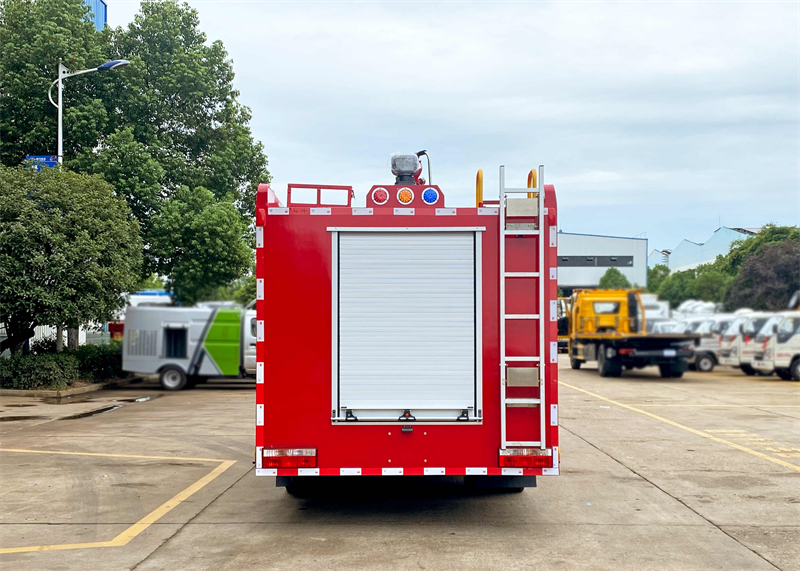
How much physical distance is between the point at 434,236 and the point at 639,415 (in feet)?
35.8

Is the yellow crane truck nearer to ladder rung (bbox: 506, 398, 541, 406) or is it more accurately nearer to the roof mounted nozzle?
the roof mounted nozzle

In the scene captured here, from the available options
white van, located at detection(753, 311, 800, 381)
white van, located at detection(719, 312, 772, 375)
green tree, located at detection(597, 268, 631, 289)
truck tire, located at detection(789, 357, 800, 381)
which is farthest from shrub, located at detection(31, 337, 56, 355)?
truck tire, located at detection(789, 357, 800, 381)

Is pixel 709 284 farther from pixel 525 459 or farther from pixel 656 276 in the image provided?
pixel 525 459

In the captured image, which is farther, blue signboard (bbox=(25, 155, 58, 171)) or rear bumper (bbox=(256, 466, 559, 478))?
blue signboard (bbox=(25, 155, 58, 171))

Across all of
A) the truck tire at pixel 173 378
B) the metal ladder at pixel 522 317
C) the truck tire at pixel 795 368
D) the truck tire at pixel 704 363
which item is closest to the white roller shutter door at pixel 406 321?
the metal ladder at pixel 522 317

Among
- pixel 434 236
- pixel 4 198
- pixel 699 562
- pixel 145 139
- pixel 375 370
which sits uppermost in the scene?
pixel 145 139

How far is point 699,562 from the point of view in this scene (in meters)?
6.25

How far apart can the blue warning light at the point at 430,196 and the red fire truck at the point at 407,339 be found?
0.47 metres

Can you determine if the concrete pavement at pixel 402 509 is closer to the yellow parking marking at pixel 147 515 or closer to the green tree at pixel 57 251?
the yellow parking marking at pixel 147 515

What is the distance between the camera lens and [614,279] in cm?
1817

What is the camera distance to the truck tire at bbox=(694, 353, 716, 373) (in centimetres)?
2905

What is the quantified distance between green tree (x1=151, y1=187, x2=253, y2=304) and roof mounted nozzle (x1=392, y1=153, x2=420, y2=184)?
1568 cm

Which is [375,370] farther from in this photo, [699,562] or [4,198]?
[4,198]

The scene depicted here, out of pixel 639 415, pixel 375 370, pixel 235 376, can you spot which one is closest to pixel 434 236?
pixel 375 370
